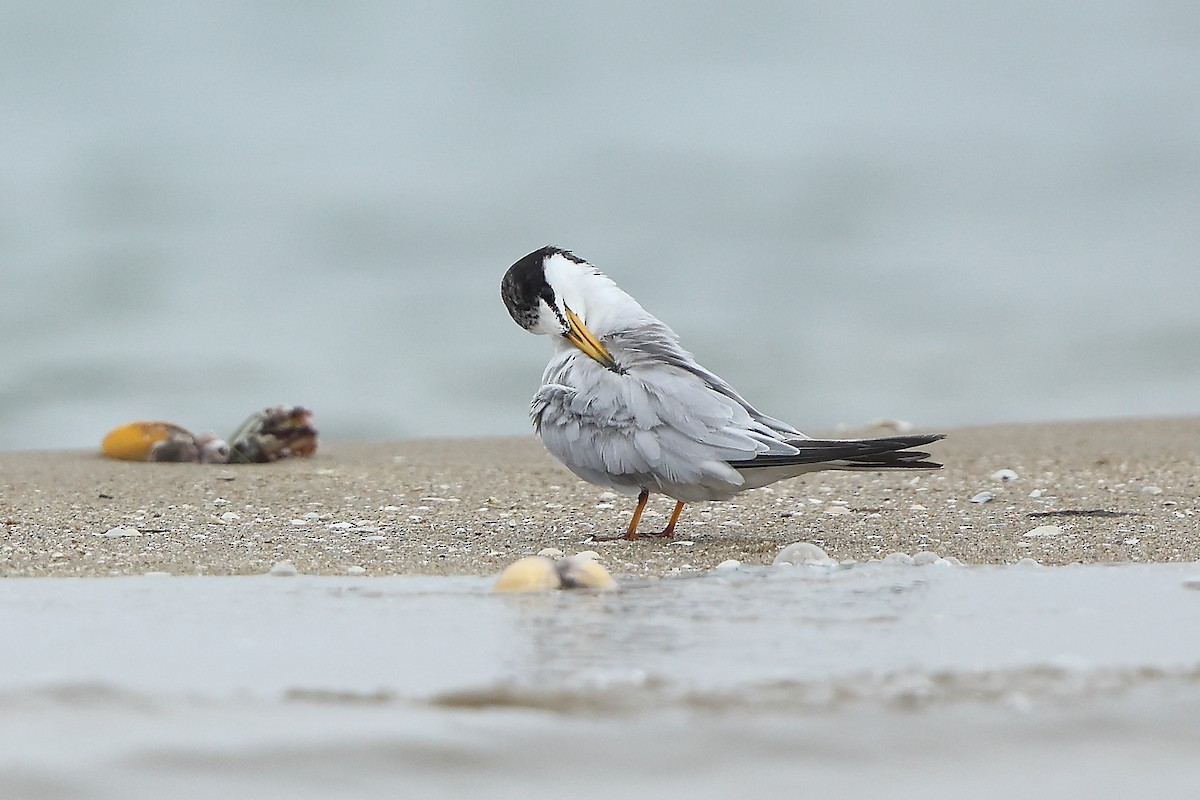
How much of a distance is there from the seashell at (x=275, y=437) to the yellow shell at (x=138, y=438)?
0.27 meters

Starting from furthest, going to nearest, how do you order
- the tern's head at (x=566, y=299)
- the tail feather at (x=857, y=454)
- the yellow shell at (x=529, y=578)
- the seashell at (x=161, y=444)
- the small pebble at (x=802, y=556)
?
the seashell at (x=161, y=444) → the tern's head at (x=566, y=299) → the tail feather at (x=857, y=454) → the small pebble at (x=802, y=556) → the yellow shell at (x=529, y=578)

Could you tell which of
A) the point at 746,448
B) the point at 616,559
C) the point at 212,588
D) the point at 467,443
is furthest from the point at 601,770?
the point at 467,443

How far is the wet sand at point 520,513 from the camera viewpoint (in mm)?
3312

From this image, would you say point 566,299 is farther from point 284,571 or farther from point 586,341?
point 284,571

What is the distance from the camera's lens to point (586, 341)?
4.06 meters

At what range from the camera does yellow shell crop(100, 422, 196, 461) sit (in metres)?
6.52

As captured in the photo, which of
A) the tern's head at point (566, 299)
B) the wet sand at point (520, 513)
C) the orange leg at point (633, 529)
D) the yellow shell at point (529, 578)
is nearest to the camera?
the yellow shell at point (529, 578)

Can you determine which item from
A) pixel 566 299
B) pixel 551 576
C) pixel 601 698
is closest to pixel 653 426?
pixel 566 299

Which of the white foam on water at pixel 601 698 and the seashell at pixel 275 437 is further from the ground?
the seashell at pixel 275 437

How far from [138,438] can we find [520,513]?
2947 mm

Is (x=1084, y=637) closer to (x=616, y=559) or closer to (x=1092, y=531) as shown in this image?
(x=616, y=559)

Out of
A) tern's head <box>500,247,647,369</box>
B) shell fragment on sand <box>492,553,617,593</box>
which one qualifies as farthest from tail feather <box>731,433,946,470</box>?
shell fragment on sand <box>492,553,617,593</box>

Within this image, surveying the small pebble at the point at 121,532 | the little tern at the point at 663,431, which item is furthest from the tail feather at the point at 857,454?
the small pebble at the point at 121,532

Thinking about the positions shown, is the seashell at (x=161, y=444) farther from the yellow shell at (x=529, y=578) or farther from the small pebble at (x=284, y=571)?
the yellow shell at (x=529, y=578)
